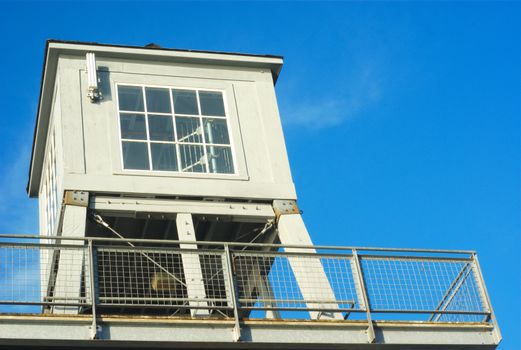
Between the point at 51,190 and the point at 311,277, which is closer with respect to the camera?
the point at 311,277

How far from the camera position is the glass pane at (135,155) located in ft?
57.9

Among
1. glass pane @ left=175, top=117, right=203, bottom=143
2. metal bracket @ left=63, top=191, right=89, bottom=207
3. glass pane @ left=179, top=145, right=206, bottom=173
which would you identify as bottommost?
metal bracket @ left=63, top=191, right=89, bottom=207

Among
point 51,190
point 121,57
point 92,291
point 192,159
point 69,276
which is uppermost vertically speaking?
point 121,57

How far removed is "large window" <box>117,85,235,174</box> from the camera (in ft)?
58.7

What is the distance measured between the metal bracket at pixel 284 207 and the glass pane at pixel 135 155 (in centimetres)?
234

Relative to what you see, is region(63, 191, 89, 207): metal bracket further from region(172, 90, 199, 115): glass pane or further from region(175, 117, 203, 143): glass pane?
region(172, 90, 199, 115): glass pane

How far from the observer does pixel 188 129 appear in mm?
18531

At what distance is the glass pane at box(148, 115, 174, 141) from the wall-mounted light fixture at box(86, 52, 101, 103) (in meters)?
1.03

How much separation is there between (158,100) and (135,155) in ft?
4.71

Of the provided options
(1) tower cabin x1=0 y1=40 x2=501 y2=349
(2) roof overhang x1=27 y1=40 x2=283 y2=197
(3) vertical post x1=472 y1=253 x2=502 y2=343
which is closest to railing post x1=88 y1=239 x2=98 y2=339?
(1) tower cabin x1=0 y1=40 x2=501 y2=349

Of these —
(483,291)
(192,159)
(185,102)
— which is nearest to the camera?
Result: (483,291)

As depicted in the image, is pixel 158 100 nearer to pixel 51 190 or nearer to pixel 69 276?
pixel 51 190

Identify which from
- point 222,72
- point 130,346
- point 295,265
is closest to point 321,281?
point 295,265

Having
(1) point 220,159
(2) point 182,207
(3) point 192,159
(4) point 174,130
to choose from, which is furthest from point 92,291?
(4) point 174,130
